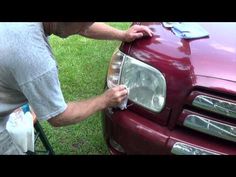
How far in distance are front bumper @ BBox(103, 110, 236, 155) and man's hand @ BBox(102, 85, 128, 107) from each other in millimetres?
96

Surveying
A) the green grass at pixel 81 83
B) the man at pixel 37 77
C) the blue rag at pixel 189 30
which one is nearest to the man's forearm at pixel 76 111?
the man at pixel 37 77

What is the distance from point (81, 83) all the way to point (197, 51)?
2341 mm

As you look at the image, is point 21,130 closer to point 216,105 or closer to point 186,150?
point 186,150

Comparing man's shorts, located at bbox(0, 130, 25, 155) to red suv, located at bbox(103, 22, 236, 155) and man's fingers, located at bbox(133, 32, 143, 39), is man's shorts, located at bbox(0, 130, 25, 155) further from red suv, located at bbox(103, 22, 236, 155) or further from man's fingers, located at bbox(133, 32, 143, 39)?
man's fingers, located at bbox(133, 32, 143, 39)

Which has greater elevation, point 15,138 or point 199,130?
point 199,130

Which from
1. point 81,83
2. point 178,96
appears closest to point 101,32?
point 178,96

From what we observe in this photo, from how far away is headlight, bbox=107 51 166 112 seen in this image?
2467 millimetres

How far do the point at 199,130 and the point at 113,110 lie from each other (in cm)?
52

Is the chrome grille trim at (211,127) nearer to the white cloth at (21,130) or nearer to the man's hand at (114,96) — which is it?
the man's hand at (114,96)

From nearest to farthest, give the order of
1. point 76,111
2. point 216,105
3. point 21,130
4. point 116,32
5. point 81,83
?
point 216,105 → point 76,111 → point 21,130 → point 116,32 → point 81,83

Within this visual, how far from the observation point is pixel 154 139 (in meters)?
2.41

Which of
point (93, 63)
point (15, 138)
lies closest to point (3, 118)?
point (15, 138)
